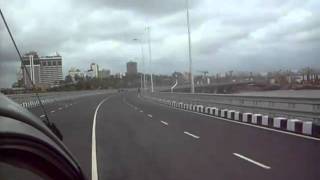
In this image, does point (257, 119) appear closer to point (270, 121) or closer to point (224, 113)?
point (270, 121)

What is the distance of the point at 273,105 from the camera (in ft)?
87.3

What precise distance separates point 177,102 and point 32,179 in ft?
169

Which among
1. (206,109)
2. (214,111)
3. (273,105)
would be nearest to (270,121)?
(273,105)

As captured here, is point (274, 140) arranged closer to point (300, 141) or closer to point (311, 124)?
point (300, 141)

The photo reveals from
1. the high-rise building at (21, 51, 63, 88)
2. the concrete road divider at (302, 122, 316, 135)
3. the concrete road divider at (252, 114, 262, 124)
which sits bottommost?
the concrete road divider at (252, 114, 262, 124)

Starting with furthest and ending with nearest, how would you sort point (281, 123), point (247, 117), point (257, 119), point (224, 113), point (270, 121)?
point (224, 113) → point (247, 117) → point (257, 119) → point (270, 121) → point (281, 123)

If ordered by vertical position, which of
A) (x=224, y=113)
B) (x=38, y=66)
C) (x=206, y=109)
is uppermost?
(x=38, y=66)

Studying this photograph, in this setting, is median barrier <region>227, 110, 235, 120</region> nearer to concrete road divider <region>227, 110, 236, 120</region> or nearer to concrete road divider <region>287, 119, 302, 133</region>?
concrete road divider <region>227, 110, 236, 120</region>

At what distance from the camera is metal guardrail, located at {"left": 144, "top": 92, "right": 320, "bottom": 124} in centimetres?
2184

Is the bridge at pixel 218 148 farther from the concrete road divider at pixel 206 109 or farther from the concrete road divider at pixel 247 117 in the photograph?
the concrete road divider at pixel 206 109

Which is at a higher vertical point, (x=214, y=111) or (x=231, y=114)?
(x=231, y=114)

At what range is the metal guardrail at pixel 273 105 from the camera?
21844mm

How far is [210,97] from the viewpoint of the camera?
40.4 metres

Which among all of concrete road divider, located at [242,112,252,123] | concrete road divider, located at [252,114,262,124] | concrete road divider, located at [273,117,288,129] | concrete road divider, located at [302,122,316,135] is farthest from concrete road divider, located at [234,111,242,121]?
concrete road divider, located at [302,122,316,135]
